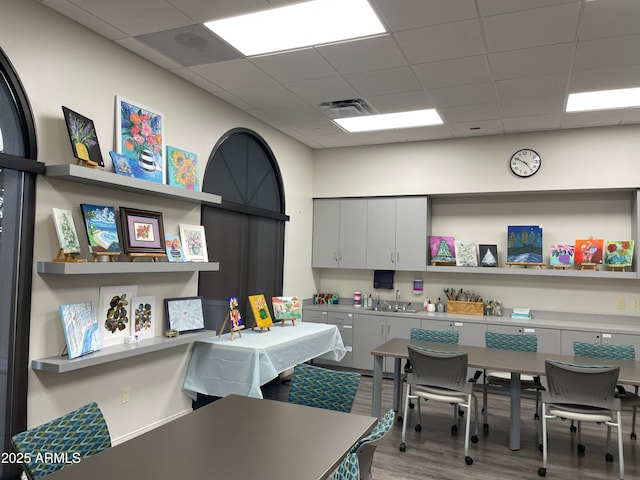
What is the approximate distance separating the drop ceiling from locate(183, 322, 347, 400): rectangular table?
2382 millimetres

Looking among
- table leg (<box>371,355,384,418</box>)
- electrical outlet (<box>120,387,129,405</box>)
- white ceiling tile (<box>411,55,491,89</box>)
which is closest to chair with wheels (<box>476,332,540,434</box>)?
table leg (<box>371,355,384,418</box>)

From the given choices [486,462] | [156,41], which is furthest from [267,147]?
[486,462]

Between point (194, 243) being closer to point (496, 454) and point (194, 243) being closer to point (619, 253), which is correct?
point (496, 454)

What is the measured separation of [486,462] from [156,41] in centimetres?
410

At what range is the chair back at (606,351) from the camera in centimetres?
402

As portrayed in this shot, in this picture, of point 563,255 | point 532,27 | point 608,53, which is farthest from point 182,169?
point 563,255

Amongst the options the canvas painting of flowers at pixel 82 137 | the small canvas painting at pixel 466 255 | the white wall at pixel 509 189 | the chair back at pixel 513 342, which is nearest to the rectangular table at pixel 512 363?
the chair back at pixel 513 342

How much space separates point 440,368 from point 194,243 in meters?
2.41

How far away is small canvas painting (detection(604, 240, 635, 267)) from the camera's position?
17.1 feet

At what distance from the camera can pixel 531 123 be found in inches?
207

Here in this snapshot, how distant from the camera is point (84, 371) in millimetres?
3287

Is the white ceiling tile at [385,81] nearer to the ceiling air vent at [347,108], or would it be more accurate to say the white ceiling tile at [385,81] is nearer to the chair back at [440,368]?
the ceiling air vent at [347,108]

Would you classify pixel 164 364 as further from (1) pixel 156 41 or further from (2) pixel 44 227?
(1) pixel 156 41

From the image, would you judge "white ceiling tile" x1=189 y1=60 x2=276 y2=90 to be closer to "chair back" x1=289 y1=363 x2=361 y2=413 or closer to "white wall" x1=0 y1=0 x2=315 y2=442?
"white wall" x1=0 y1=0 x2=315 y2=442
